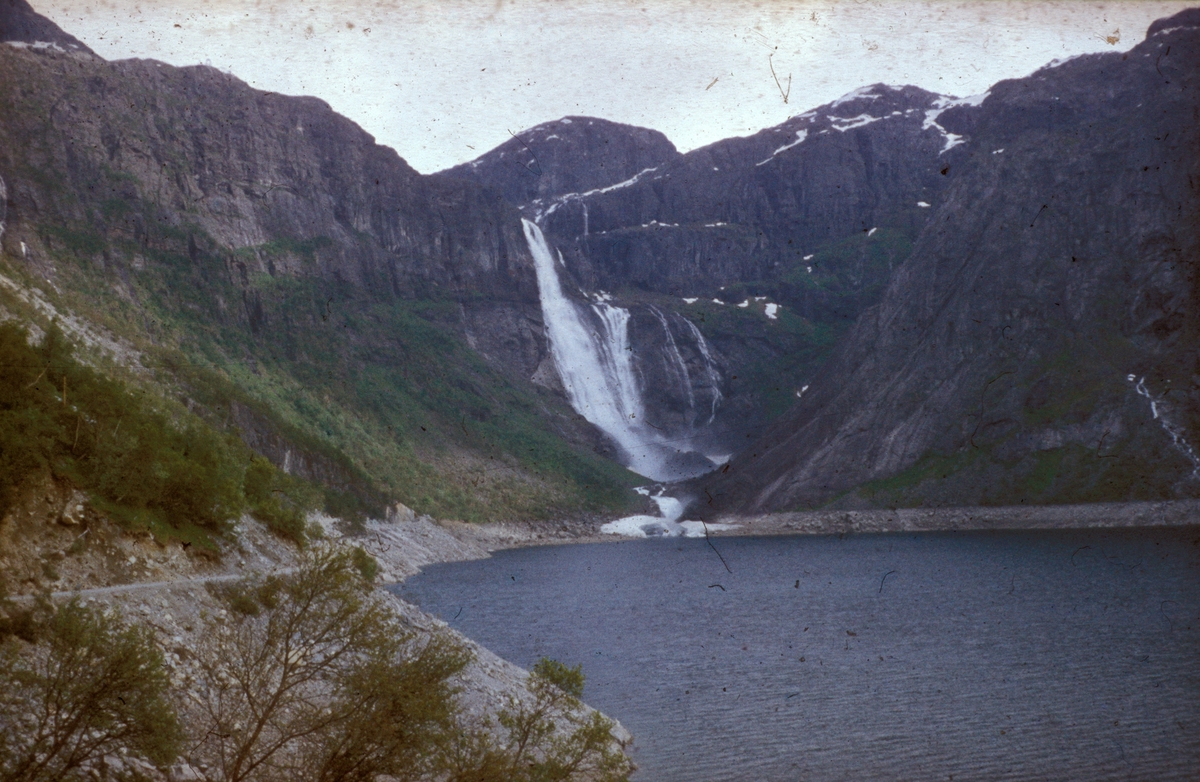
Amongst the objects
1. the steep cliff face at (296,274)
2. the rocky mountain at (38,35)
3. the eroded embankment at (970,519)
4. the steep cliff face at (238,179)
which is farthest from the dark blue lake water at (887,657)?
the rocky mountain at (38,35)

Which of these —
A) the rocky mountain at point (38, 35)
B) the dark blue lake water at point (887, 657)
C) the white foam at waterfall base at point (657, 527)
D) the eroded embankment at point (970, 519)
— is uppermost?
the rocky mountain at point (38, 35)

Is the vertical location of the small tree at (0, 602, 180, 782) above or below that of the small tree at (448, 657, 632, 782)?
above

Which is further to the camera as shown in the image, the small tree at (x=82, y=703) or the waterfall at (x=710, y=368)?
the waterfall at (x=710, y=368)

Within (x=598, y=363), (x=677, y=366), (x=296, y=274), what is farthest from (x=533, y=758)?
(x=677, y=366)

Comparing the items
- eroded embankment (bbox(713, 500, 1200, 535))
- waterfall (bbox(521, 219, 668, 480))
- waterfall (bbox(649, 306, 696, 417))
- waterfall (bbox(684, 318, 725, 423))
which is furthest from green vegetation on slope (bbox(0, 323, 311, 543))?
waterfall (bbox(684, 318, 725, 423))

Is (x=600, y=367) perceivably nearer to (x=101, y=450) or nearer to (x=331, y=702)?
(x=101, y=450)

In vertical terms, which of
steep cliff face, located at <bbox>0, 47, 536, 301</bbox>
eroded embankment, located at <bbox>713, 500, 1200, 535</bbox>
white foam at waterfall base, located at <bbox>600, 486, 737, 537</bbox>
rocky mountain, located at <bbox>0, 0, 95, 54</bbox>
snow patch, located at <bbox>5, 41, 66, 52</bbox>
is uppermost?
rocky mountain, located at <bbox>0, 0, 95, 54</bbox>

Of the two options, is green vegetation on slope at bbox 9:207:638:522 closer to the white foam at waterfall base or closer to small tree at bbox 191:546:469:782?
the white foam at waterfall base

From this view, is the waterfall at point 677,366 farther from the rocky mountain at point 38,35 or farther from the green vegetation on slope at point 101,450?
the green vegetation on slope at point 101,450
